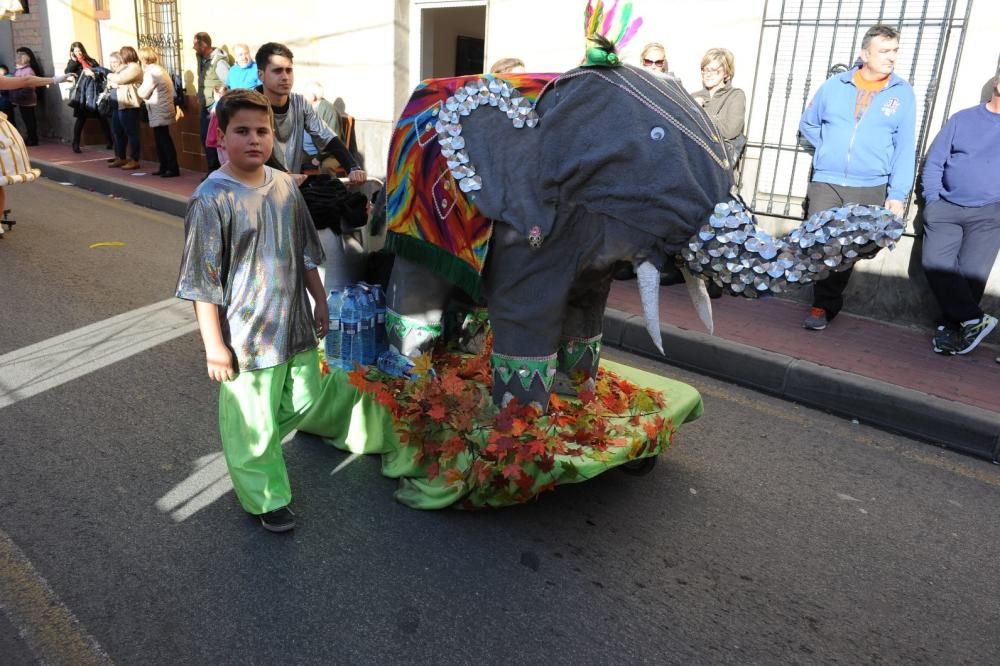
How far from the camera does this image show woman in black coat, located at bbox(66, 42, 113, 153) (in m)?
12.3

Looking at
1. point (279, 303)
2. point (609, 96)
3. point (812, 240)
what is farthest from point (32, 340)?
point (812, 240)

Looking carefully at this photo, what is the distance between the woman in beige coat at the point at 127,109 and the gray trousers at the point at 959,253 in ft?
33.6

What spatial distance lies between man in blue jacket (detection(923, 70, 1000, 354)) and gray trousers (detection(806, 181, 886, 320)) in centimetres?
35

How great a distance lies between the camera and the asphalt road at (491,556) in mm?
2355

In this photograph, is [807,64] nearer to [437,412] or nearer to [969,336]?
[969,336]

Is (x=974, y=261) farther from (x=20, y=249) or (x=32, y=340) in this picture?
(x=20, y=249)

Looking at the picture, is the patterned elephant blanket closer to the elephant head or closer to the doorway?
Result: the elephant head

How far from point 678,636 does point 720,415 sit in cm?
191

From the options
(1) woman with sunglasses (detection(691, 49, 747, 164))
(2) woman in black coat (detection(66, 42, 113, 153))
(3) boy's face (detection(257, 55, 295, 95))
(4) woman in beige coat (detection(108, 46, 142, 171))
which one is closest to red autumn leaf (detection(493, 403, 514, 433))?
(3) boy's face (detection(257, 55, 295, 95))

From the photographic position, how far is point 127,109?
11.4m

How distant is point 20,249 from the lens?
22.2 ft

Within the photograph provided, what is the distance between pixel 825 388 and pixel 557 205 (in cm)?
252

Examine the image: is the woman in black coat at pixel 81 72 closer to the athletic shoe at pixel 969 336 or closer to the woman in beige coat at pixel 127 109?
the woman in beige coat at pixel 127 109

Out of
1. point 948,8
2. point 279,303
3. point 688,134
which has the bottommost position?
point 279,303
